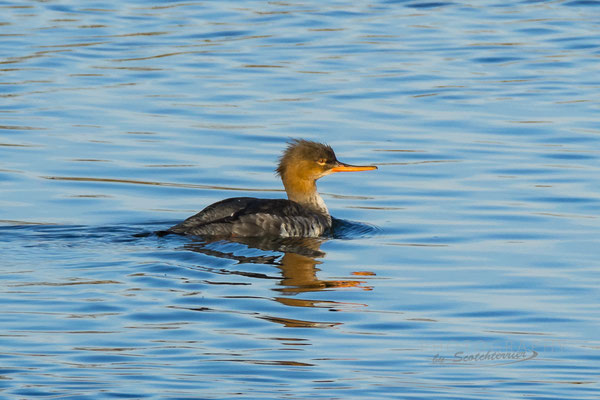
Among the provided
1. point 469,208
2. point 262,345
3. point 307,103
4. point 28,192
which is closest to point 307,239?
point 469,208

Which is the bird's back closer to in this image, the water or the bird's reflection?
the bird's reflection

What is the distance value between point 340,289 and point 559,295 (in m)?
1.53

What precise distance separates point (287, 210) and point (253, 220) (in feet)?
1.66

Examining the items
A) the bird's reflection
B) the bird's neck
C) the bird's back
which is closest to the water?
the bird's reflection

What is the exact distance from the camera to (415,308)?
8.67m

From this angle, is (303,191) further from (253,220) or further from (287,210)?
(253,220)

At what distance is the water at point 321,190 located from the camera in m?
7.39

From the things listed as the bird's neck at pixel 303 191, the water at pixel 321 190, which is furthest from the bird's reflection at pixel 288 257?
the bird's neck at pixel 303 191

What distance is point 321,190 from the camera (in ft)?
44.1

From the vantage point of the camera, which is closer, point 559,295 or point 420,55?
point 559,295

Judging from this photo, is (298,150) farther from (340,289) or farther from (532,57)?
(532,57)

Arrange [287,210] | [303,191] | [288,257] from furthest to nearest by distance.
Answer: [303,191], [287,210], [288,257]

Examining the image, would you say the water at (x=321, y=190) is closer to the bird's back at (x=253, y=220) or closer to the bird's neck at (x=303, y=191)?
the bird's back at (x=253, y=220)

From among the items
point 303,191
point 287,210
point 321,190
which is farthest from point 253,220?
point 321,190
